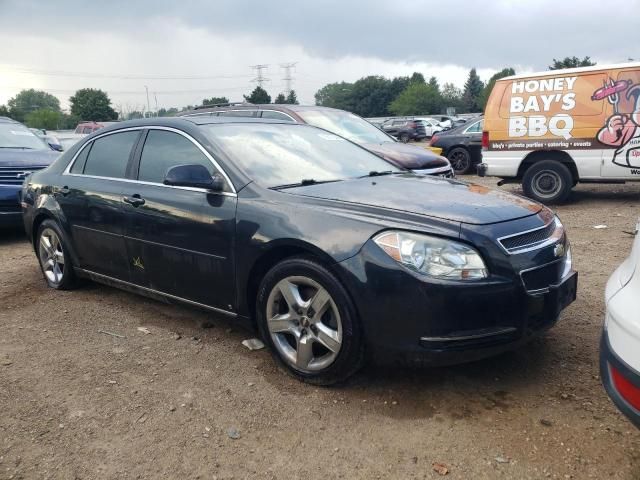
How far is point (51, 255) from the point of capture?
17.3 feet

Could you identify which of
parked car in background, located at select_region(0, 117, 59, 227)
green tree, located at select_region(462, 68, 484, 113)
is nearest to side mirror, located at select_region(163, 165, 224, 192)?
parked car in background, located at select_region(0, 117, 59, 227)

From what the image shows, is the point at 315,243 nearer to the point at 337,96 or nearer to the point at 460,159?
the point at 460,159

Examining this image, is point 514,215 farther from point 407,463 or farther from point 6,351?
point 6,351

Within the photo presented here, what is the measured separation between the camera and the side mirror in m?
3.61

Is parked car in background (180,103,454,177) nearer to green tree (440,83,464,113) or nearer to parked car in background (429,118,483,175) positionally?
parked car in background (429,118,483,175)

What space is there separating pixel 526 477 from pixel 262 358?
1803 millimetres

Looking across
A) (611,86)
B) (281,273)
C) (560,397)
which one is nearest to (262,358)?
(281,273)

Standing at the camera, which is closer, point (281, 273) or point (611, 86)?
point (281, 273)

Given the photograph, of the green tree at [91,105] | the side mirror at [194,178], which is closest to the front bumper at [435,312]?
the side mirror at [194,178]

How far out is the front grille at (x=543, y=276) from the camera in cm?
292

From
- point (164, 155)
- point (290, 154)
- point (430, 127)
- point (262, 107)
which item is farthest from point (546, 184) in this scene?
point (430, 127)

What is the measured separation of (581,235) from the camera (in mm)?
6887

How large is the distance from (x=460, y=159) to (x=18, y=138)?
10.1m

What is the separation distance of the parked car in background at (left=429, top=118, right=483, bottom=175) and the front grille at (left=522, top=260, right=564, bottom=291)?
11.5 m
